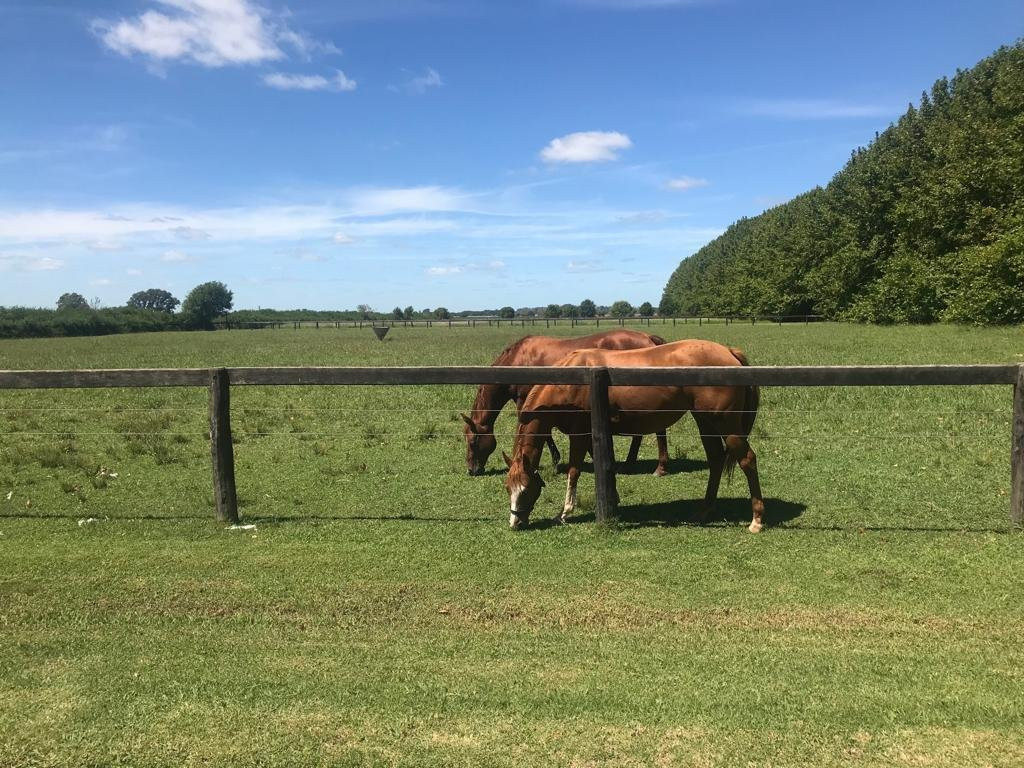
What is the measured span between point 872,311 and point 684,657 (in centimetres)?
5367

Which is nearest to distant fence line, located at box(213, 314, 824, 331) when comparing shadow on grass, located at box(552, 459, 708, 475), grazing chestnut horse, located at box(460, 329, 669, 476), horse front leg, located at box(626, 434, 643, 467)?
grazing chestnut horse, located at box(460, 329, 669, 476)

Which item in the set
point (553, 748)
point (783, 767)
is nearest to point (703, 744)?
point (783, 767)

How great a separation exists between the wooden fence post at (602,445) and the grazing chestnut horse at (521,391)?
2.93 m

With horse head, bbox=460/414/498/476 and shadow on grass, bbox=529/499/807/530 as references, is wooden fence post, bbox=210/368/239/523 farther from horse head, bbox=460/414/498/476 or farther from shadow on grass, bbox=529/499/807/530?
horse head, bbox=460/414/498/476

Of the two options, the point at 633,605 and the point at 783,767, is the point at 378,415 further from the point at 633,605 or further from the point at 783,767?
the point at 783,767

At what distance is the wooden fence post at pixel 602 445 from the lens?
258 inches

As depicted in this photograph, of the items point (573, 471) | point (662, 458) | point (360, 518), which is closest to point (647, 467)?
point (662, 458)

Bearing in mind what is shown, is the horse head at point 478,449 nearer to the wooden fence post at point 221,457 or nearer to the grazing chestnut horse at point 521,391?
the grazing chestnut horse at point 521,391

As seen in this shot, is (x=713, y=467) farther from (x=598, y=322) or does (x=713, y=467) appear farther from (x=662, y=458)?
(x=598, y=322)

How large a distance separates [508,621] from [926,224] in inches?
1958

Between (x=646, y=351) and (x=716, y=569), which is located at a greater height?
(x=646, y=351)

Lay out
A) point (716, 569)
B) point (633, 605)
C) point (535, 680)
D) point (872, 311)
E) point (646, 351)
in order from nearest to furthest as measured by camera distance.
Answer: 1. point (535, 680)
2. point (633, 605)
3. point (716, 569)
4. point (646, 351)
5. point (872, 311)

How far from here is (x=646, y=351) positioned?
23.7 ft

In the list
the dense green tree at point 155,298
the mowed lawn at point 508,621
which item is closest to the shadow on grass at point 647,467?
→ the mowed lawn at point 508,621
